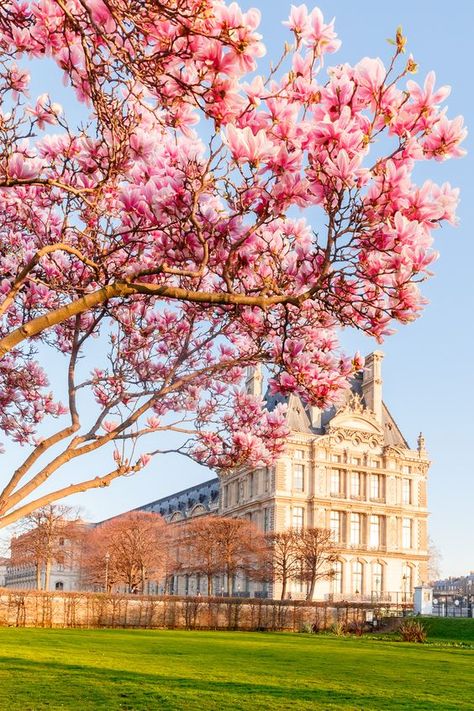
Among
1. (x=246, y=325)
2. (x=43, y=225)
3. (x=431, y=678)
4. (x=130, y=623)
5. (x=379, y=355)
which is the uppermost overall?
(x=379, y=355)

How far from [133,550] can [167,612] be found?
2684 cm

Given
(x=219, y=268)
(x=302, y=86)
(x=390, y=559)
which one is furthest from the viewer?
(x=390, y=559)

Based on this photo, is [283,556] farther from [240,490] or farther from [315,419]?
[240,490]

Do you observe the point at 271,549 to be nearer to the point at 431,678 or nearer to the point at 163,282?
the point at 431,678

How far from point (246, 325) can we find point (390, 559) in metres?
68.2

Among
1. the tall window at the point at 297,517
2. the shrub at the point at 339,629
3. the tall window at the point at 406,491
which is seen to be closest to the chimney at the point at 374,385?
the tall window at the point at 406,491

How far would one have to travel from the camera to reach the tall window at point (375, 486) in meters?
73.0

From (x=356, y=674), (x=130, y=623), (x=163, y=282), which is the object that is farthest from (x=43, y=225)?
(x=130, y=623)

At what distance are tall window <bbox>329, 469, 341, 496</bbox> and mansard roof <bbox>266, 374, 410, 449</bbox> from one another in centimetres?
365

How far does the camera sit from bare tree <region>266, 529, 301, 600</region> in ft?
189

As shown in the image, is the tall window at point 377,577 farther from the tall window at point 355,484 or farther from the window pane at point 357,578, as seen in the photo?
the tall window at point 355,484

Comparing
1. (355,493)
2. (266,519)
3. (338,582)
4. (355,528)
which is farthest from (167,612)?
(355,493)

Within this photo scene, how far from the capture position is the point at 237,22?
13.9 ft

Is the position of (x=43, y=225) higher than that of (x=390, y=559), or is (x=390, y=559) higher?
(x=43, y=225)
